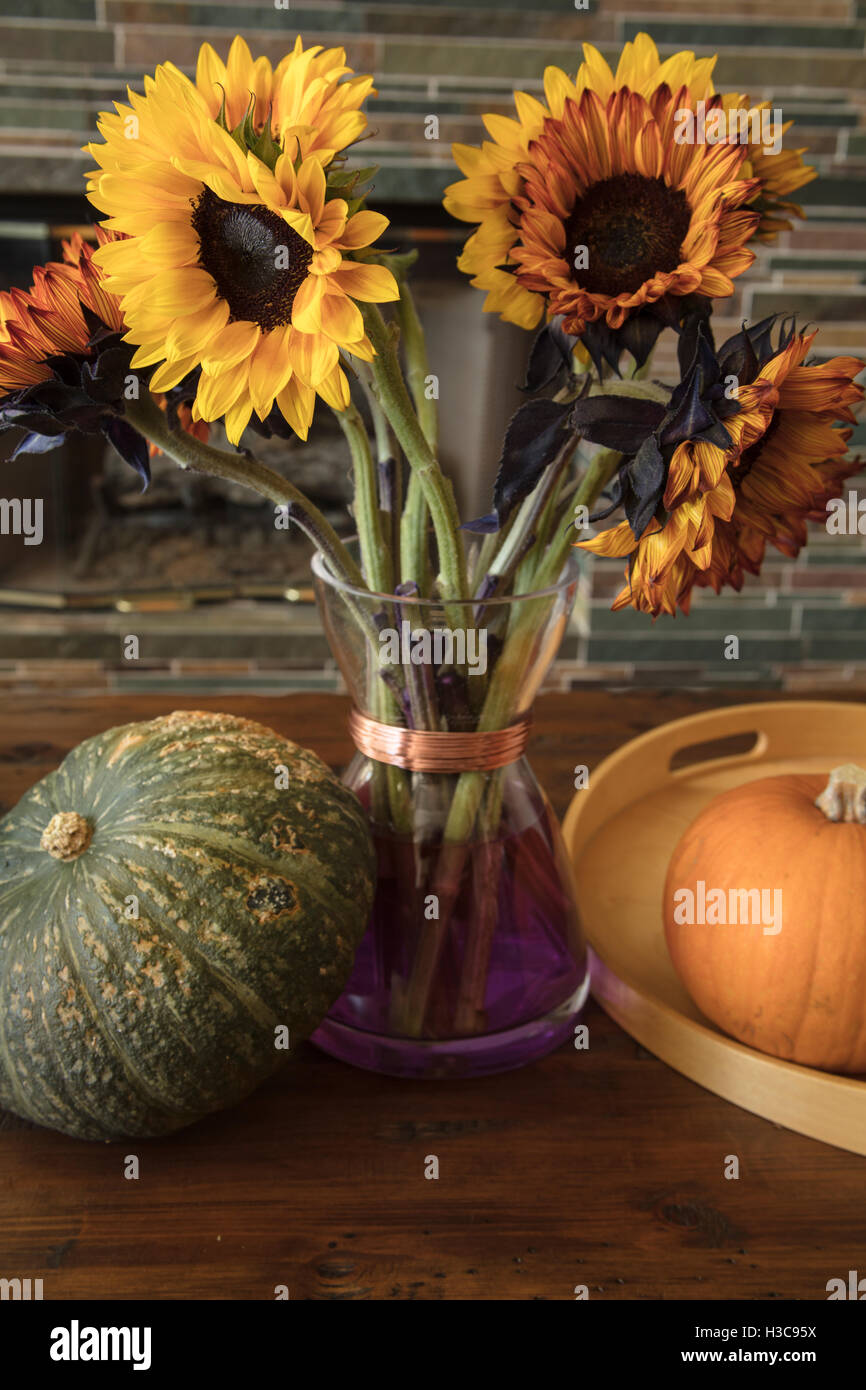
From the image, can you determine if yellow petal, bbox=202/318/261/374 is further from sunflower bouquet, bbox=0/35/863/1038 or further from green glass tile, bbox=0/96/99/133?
green glass tile, bbox=0/96/99/133

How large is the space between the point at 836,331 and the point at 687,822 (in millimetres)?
1509

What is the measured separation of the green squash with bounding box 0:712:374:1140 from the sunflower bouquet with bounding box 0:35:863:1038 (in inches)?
2.7

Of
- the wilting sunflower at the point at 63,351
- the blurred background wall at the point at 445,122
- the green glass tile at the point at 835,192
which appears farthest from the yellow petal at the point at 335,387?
the green glass tile at the point at 835,192

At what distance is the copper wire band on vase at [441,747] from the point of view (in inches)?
23.5

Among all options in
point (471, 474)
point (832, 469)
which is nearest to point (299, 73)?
point (832, 469)

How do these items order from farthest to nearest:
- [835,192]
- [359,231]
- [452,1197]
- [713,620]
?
[713,620], [835,192], [452,1197], [359,231]

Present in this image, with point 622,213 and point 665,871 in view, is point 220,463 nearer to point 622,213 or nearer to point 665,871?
point 622,213

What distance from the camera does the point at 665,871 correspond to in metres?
0.81

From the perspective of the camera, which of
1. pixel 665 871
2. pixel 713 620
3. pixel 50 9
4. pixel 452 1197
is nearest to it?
pixel 452 1197

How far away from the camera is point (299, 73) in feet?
1.45

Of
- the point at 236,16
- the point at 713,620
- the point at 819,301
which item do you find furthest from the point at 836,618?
the point at 236,16

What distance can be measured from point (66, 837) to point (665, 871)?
417 mm

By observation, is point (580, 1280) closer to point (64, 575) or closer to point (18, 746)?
point (18, 746)

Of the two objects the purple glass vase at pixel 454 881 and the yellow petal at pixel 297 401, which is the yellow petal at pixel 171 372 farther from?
the purple glass vase at pixel 454 881
